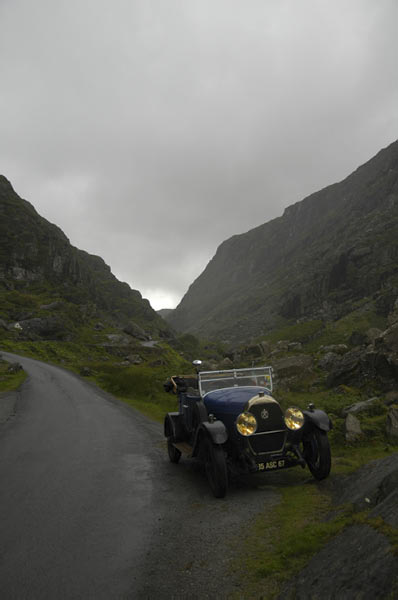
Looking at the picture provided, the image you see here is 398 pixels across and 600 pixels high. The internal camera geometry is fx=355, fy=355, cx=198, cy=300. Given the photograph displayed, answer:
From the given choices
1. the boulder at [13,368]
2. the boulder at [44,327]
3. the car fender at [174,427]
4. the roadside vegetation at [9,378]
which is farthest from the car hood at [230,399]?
→ the boulder at [44,327]

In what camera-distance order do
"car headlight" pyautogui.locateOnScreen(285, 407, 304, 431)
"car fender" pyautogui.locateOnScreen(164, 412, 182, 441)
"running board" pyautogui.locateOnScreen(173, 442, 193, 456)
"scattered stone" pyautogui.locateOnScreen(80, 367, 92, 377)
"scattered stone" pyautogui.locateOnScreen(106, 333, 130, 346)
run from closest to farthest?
"car headlight" pyautogui.locateOnScreen(285, 407, 304, 431) → "running board" pyautogui.locateOnScreen(173, 442, 193, 456) → "car fender" pyautogui.locateOnScreen(164, 412, 182, 441) → "scattered stone" pyautogui.locateOnScreen(80, 367, 92, 377) → "scattered stone" pyautogui.locateOnScreen(106, 333, 130, 346)

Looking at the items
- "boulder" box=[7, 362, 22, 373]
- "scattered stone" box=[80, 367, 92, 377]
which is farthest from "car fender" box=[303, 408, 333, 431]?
"scattered stone" box=[80, 367, 92, 377]

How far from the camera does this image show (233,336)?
5354 inches

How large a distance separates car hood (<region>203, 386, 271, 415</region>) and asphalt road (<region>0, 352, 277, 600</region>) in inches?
59.7

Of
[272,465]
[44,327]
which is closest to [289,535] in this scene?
[272,465]

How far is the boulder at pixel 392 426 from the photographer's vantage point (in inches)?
Answer: 336

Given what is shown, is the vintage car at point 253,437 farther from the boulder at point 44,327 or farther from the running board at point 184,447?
the boulder at point 44,327

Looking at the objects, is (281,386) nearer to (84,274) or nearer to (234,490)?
(234,490)

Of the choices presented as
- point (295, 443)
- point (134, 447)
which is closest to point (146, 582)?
point (295, 443)

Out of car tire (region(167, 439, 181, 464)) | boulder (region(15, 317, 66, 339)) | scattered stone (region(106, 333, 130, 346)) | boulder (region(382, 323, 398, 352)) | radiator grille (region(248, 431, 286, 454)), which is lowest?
car tire (region(167, 439, 181, 464))

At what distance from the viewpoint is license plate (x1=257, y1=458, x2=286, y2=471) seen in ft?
21.6

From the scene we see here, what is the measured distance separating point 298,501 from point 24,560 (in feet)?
13.8

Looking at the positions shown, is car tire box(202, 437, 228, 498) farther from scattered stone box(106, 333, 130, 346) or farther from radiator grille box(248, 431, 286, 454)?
scattered stone box(106, 333, 130, 346)

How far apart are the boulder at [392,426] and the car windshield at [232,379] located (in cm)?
305
